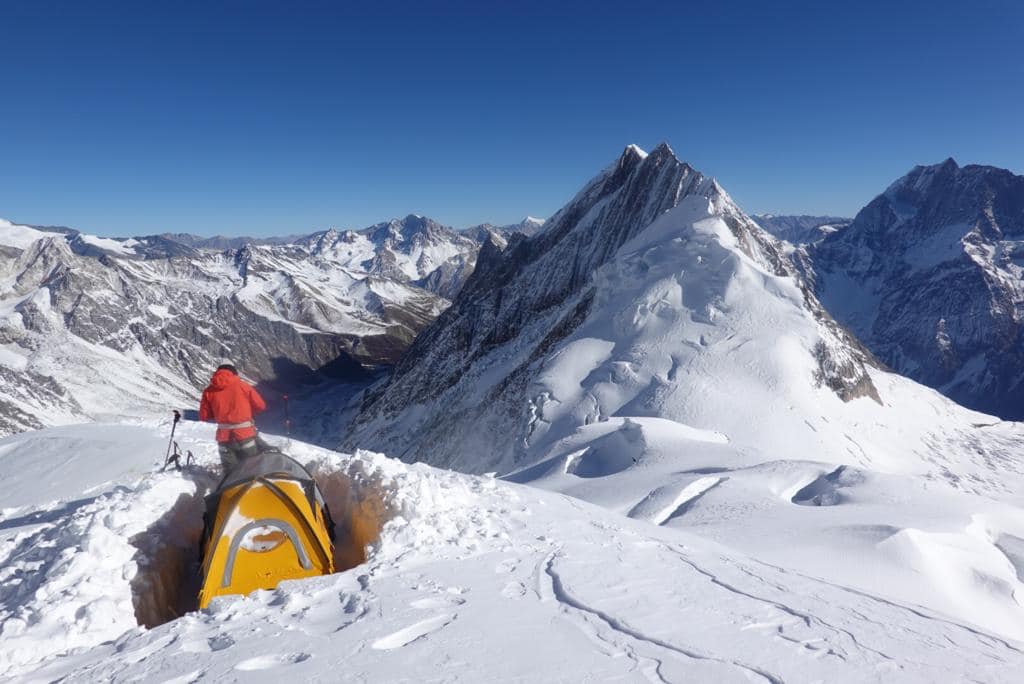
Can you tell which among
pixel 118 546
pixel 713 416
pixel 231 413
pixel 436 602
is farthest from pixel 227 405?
pixel 713 416

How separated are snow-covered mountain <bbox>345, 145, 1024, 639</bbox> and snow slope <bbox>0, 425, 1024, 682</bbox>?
98.4 inches

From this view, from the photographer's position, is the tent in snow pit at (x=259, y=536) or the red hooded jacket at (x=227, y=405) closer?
the tent in snow pit at (x=259, y=536)

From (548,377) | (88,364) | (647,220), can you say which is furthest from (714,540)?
(88,364)

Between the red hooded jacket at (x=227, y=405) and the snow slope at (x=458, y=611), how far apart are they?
1086 millimetres

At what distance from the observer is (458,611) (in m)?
5.87

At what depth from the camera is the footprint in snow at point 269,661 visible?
4730mm

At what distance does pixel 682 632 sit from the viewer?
5.49m

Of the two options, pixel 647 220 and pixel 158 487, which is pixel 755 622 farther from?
pixel 647 220

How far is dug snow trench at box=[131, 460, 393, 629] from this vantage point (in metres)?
7.52

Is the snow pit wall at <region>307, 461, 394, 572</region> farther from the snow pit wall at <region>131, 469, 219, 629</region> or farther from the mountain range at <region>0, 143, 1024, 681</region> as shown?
the snow pit wall at <region>131, 469, 219, 629</region>

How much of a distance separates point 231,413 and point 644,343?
29591 millimetres

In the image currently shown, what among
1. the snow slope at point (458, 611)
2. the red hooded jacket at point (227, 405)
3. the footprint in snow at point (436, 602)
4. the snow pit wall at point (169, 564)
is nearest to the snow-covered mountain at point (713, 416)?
the snow slope at point (458, 611)

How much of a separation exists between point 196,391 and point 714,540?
215 m

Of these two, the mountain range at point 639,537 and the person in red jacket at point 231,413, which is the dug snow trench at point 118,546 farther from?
the person in red jacket at point 231,413
